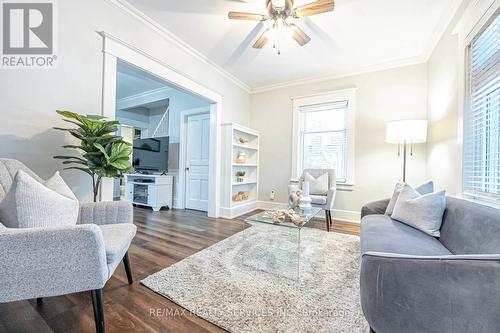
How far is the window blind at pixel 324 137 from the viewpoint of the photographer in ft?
12.3

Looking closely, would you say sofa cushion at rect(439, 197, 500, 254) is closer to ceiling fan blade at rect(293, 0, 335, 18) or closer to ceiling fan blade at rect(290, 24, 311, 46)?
ceiling fan blade at rect(293, 0, 335, 18)

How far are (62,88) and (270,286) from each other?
2448 millimetres

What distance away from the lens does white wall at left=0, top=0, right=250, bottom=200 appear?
1.61 m

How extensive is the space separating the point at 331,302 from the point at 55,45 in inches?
119

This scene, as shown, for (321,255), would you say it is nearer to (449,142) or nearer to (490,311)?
(490,311)

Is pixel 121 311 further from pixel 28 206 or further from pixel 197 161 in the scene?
pixel 197 161

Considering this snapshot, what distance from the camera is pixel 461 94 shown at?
1947 mm

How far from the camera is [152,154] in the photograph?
14.9ft

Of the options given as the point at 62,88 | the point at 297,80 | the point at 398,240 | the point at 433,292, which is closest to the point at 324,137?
the point at 297,80

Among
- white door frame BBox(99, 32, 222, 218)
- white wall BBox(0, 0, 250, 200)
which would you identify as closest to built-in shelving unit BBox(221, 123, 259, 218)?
white door frame BBox(99, 32, 222, 218)

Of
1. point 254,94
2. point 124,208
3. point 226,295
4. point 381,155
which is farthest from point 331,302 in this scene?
point 254,94

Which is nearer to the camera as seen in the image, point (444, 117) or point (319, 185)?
point (444, 117)

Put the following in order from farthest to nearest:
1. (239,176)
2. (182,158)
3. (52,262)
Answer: (182,158), (239,176), (52,262)

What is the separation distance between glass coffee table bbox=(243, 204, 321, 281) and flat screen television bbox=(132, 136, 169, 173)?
119 inches
